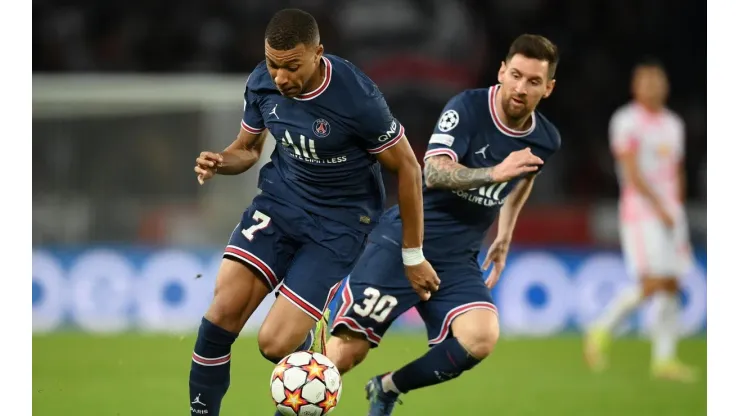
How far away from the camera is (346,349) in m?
5.49

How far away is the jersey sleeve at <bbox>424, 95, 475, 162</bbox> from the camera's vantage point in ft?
17.4

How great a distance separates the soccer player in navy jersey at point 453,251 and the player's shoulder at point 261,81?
883mm

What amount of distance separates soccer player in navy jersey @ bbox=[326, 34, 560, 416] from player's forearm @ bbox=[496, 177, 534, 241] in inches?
6.5

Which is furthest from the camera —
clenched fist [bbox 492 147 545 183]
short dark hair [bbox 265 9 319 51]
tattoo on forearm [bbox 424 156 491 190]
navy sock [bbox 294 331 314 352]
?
navy sock [bbox 294 331 314 352]

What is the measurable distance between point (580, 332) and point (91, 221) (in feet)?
17.4

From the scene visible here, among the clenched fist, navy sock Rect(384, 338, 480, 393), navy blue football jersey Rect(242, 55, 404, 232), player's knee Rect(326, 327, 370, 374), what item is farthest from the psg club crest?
navy sock Rect(384, 338, 480, 393)

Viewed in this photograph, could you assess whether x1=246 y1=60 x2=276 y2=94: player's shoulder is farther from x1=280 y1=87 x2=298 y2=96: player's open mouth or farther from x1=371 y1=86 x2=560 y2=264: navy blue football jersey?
x1=371 y1=86 x2=560 y2=264: navy blue football jersey

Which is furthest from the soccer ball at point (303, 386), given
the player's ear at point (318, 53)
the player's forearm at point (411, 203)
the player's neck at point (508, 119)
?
the player's neck at point (508, 119)

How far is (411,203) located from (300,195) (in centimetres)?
55

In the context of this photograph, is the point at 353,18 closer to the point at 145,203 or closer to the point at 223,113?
the point at 223,113

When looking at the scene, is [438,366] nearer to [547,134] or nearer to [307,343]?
[307,343]

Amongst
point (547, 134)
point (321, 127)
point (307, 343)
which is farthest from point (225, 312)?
point (547, 134)

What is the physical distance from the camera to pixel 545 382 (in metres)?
Result: 7.85

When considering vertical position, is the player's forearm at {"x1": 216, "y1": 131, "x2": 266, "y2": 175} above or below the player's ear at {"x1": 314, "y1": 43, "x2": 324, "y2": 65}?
below
